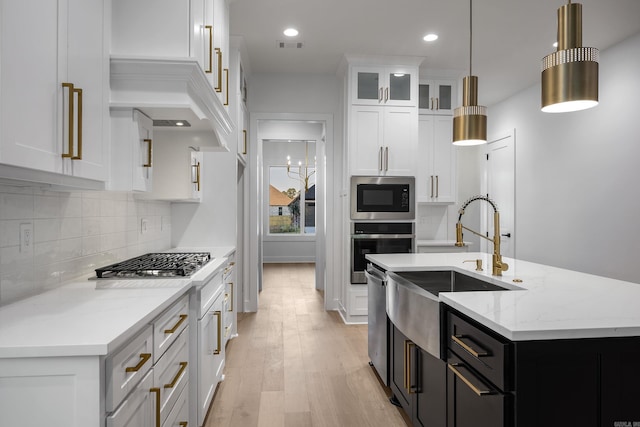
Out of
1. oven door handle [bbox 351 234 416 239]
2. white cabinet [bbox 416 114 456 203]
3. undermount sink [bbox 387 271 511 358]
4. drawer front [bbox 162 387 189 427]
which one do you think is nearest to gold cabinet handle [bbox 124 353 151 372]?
drawer front [bbox 162 387 189 427]

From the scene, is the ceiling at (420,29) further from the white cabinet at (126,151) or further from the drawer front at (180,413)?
the drawer front at (180,413)

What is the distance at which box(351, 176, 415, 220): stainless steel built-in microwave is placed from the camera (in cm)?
427

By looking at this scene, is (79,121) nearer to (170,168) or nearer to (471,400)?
(170,168)

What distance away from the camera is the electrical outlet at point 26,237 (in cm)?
149

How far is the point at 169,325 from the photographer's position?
1.60m

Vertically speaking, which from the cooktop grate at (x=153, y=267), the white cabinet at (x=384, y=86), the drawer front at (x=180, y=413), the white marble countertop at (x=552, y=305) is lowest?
the drawer front at (x=180, y=413)

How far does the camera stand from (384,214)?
14.1ft

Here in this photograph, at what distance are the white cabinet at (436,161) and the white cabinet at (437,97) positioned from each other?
0.09 meters

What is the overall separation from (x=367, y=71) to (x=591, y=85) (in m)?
3.18

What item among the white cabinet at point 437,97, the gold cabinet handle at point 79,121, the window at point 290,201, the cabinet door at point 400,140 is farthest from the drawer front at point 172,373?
the window at point 290,201

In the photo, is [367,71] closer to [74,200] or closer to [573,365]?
[74,200]

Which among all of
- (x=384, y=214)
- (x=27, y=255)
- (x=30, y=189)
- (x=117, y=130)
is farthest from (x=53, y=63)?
(x=384, y=214)

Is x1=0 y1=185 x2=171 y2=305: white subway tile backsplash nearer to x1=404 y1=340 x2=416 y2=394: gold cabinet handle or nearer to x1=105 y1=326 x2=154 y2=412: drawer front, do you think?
x1=105 y1=326 x2=154 y2=412: drawer front

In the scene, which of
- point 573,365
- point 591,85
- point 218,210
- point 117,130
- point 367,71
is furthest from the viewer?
point 367,71
